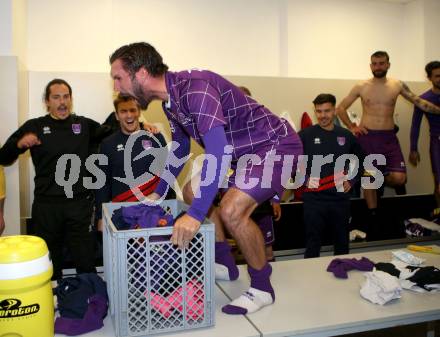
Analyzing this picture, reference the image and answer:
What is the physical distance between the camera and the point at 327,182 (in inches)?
143

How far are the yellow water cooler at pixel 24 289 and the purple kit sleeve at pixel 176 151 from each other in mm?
782

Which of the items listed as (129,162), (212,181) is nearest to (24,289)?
(212,181)

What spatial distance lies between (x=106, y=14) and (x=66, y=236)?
263 cm

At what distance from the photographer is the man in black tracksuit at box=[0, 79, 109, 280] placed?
10.0 feet

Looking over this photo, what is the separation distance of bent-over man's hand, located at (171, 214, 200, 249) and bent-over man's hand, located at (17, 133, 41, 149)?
6.11 ft

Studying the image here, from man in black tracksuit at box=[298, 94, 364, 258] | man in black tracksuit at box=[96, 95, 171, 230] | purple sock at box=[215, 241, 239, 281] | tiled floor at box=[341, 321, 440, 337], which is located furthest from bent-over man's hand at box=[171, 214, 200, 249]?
man in black tracksuit at box=[298, 94, 364, 258]

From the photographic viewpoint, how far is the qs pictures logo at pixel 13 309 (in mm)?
1421

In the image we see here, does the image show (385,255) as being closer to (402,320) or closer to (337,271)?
(337,271)

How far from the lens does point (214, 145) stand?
170 cm

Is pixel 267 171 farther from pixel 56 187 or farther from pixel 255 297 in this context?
pixel 56 187

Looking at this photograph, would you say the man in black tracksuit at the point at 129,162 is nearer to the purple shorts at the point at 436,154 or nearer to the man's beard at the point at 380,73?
the man's beard at the point at 380,73

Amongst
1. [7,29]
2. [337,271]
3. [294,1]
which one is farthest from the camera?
[294,1]

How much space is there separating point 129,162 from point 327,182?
167 centimetres

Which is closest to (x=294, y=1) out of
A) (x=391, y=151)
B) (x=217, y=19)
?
(x=217, y=19)
